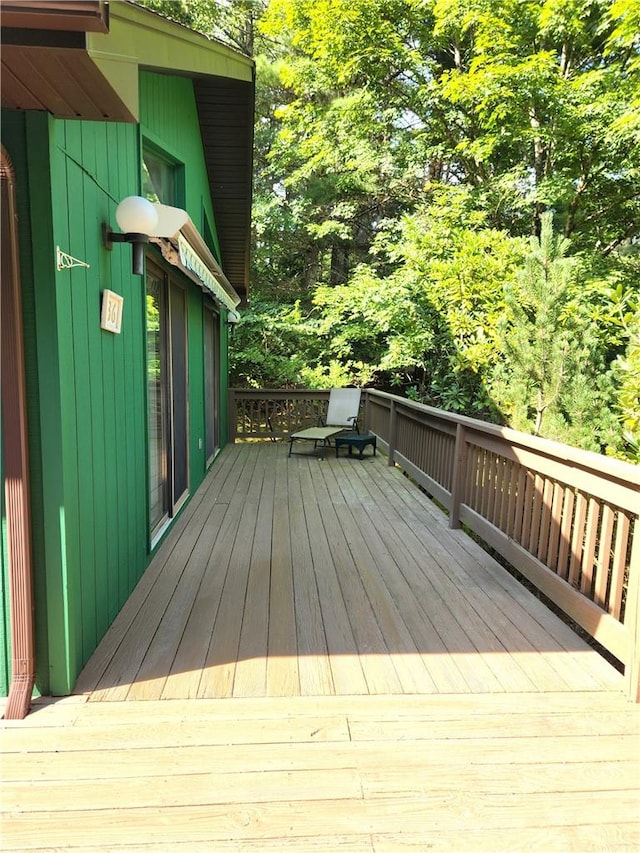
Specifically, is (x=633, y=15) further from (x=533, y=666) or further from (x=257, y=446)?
(x=533, y=666)

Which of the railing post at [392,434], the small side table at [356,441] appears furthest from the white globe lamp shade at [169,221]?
the small side table at [356,441]

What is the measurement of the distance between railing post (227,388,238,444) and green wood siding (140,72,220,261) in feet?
10.1

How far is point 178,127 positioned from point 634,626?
4.94 m

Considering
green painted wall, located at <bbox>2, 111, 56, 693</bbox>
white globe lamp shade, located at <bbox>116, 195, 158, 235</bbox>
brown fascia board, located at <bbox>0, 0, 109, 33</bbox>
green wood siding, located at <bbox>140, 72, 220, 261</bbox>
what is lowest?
green painted wall, located at <bbox>2, 111, 56, 693</bbox>

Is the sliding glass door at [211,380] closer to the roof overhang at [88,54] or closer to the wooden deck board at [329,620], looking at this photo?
the wooden deck board at [329,620]

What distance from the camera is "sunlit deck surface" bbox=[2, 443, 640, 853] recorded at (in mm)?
1475

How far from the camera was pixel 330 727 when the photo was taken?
1.87 meters

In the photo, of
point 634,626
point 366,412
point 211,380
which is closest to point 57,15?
point 634,626

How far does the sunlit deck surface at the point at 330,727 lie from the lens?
1.47 meters

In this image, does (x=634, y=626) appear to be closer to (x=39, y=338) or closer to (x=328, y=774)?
(x=328, y=774)

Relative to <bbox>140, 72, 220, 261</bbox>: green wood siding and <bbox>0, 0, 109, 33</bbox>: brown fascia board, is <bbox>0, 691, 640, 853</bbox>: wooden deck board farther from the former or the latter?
<bbox>140, 72, 220, 261</bbox>: green wood siding

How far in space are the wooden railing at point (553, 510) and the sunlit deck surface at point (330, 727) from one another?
20cm

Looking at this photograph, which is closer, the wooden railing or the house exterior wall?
the house exterior wall

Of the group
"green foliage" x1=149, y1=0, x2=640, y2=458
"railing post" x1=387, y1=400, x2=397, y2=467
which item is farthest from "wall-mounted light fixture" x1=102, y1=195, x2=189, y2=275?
"railing post" x1=387, y1=400, x2=397, y2=467
